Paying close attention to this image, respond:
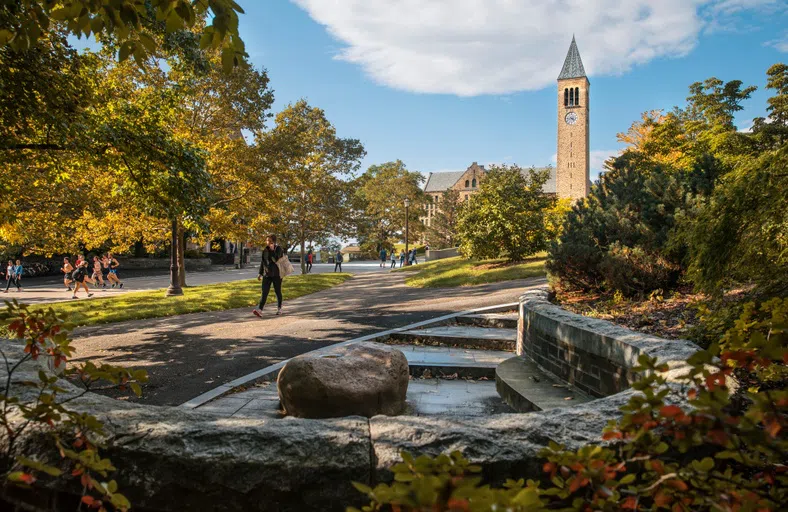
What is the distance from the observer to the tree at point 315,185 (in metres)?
27.0


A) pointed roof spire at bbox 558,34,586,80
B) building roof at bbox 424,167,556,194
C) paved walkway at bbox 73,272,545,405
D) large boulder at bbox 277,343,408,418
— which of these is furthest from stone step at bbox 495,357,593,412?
building roof at bbox 424,167,556,194

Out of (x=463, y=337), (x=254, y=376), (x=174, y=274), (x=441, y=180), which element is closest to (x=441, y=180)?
(x=441, y=180)

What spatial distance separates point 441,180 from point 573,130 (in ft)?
139

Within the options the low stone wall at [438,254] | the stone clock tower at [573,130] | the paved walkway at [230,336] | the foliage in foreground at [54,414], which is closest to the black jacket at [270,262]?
the paved walkway at [230,336]

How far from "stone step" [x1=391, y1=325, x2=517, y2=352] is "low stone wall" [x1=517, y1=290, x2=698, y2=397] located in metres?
1.60

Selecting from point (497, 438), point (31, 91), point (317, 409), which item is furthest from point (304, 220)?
point (497, 438)

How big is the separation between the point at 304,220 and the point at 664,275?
26.4 meters

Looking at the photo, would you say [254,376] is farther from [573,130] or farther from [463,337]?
[573,130]

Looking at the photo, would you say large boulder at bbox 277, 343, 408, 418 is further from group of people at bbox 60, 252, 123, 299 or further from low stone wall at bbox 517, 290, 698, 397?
group of people at bbox 60, 252, 123, 299

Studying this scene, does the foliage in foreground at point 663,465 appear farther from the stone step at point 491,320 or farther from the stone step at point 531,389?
the stone step at point 491,320

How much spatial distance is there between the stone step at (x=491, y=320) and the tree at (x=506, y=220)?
12535mm

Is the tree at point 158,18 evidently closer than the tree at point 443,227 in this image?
Yes

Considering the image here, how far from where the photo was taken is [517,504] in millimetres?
1116

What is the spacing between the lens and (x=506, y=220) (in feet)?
74.4
